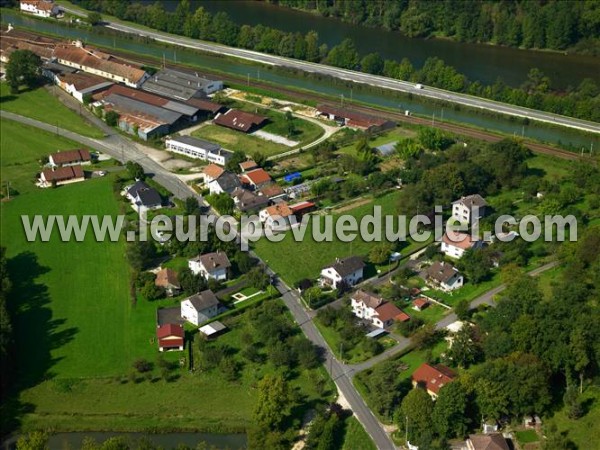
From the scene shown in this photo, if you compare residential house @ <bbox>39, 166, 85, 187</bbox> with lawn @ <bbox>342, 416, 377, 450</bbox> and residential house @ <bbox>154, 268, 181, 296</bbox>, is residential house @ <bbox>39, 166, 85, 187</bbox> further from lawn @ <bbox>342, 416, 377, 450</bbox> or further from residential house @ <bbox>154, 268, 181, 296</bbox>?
lawn @ <bbox>342, 416, 377, 450</bbox>

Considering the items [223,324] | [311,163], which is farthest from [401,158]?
[223,324]

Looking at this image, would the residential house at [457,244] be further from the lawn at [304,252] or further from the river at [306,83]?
the river at [306,83]

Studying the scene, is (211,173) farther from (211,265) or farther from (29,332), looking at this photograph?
(29,332)

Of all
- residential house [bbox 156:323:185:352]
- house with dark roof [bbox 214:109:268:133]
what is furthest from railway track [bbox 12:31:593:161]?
residential house [bbox 156:323:185:352]

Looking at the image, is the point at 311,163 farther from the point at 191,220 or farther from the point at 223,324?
the point at 223,324

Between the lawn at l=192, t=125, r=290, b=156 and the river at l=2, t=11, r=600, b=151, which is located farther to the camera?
the river at l=2, t=11, r=600, b=151

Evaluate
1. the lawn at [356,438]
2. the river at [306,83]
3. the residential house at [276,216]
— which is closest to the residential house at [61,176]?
the residential house at [276,216]
